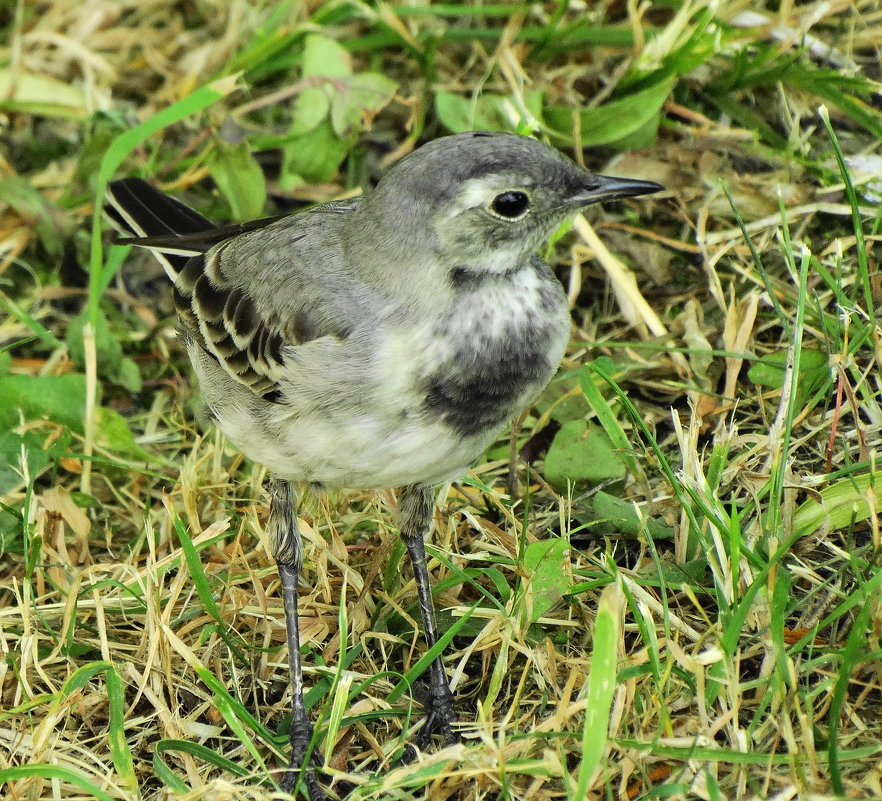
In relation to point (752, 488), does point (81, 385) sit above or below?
below

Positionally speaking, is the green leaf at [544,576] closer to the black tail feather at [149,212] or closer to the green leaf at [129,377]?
the black tail feather at [149,212]

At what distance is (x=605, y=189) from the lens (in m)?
4.39

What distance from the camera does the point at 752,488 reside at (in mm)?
4512

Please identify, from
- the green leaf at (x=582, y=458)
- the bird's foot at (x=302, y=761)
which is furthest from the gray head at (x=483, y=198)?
the bird's foot at (x=302, y=761)

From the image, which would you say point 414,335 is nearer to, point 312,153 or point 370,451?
point 370,451

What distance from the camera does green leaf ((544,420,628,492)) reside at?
509 cm

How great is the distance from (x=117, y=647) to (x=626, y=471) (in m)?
2.30

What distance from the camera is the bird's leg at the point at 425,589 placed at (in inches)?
175

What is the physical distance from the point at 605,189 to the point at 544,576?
151 cm

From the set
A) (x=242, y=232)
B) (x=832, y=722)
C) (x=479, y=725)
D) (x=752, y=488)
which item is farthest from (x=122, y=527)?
(x=832, y=722)

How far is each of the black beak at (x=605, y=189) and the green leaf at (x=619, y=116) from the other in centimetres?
188

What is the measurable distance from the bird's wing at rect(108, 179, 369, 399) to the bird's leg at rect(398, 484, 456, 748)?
0.74m

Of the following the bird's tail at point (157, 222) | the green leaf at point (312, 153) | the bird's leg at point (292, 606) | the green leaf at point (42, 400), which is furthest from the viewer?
the green leaf at point (312, 153)

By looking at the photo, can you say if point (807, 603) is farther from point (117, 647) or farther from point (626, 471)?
point (117, 647)
